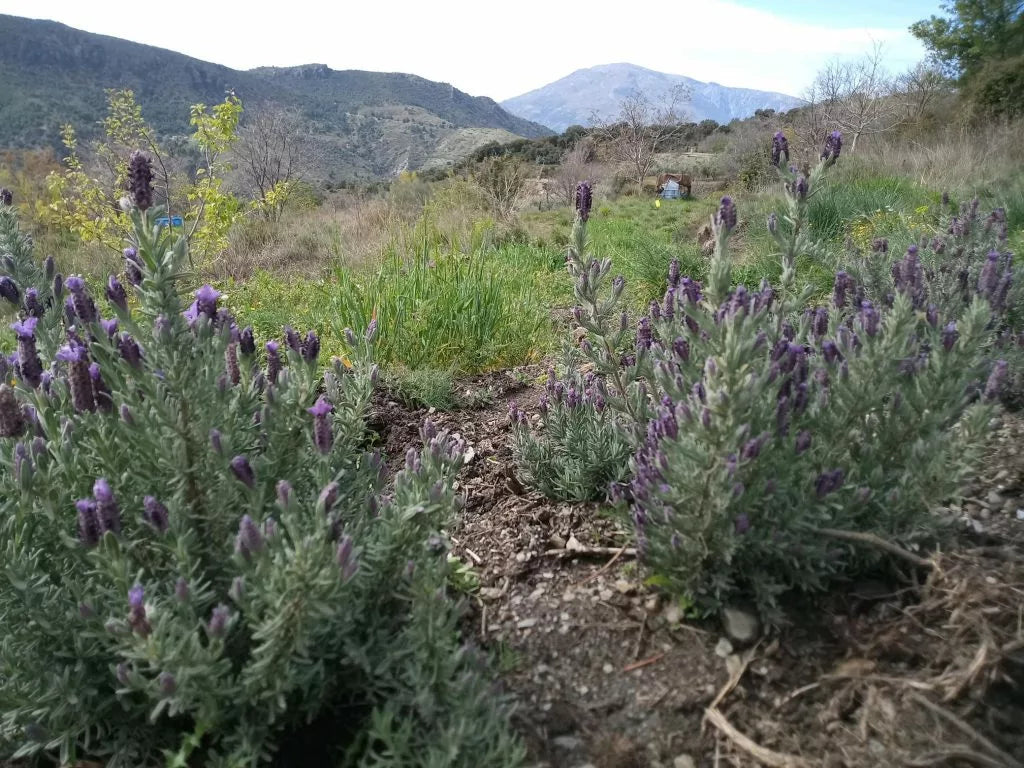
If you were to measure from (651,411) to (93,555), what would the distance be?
1773 millimetres

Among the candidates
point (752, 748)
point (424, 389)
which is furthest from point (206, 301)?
point (424, 389)

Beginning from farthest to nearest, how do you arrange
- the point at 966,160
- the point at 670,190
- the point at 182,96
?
the point at 182,96 < the point at 670,190 < the point at 966,160

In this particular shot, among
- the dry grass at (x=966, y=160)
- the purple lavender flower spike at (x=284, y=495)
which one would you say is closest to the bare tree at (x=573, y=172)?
the dry grass at (x=966, y=160)

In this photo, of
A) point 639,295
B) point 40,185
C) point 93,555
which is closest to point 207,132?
point 639,295

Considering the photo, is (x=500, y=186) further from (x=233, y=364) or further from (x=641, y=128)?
(x=641, y=128)

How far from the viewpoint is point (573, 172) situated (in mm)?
30000

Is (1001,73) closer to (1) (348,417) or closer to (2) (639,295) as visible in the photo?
(2) (639,295)

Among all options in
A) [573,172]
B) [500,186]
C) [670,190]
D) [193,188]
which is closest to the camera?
[193,188]

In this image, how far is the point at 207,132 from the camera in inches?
376

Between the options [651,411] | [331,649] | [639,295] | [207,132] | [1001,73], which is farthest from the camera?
[1001,73]

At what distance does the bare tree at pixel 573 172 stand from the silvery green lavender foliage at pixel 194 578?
23067 millimetres

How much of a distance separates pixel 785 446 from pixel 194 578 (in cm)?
159

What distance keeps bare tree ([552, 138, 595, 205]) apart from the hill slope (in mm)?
39548

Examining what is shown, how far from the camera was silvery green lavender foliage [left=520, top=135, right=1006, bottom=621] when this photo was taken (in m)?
1.66
